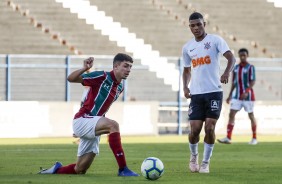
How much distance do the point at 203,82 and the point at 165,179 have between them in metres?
2.05

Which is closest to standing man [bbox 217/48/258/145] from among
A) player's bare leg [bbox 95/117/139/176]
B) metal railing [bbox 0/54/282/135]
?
metal railing [bbox 0/54/282/135]

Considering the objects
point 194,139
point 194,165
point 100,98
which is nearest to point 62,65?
point 194,139

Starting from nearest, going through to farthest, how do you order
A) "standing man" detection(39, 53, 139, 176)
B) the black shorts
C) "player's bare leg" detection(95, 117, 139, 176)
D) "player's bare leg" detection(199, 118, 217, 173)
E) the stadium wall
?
1. "player's bare leg" detection(95, 117, 139, 176)
2. "standing man" detection(39, 53, 139, 176)
3. "player's bare leg" detection(199, 118, 217, 173)
4. the black shorts
5. the stadium wall

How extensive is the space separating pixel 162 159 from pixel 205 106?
375cm

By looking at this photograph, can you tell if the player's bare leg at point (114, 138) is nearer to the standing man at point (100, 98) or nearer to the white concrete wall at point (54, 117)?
the standing man at point (100, 98)

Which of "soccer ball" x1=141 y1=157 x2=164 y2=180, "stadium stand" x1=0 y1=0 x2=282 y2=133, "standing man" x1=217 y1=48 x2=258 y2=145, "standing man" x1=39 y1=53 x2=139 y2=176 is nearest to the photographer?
"soccer ball" x1=141 y1=157 x2=164 y2=180

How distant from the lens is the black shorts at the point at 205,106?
46.0ft

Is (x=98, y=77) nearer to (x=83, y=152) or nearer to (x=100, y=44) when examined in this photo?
(x=83, y=152)

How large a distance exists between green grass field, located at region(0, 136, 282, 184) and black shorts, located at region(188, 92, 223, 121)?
84cm

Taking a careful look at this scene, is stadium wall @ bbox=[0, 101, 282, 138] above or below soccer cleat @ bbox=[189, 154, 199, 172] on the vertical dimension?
below

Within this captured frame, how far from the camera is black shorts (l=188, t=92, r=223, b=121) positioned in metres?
14.0

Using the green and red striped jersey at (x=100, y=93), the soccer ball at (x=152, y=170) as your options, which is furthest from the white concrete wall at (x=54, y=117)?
the soccer ball at (x=152, y=170)

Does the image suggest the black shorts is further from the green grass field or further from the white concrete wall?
the white concrete wall

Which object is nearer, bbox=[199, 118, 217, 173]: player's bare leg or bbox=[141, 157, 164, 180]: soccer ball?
bbox=[141, 157, 164, 180]: soccer ball
